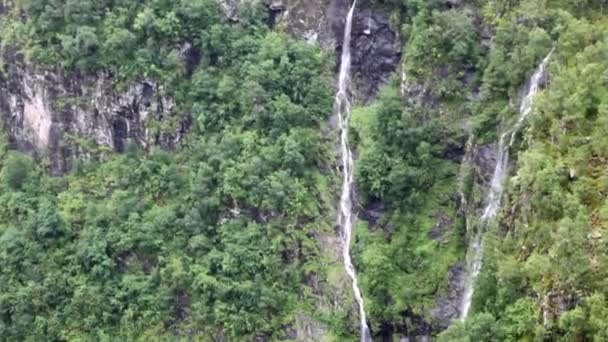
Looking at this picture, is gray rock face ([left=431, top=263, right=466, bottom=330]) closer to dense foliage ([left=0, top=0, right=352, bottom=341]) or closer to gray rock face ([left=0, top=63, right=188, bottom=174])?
dense foliage ([left=0, top=0, right=352, bottom=341])

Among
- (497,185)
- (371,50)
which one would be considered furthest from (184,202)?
(497,185)

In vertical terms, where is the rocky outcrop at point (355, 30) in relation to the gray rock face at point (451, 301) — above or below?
above

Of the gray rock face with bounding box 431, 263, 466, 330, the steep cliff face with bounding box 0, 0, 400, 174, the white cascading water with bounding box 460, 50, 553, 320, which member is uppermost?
the steep cliff face with bounding box 0, 0, 400, 174

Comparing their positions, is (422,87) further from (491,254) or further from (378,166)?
(491,254)

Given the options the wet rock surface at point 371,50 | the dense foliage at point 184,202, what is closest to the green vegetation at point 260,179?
the dense foliage at point 184,202

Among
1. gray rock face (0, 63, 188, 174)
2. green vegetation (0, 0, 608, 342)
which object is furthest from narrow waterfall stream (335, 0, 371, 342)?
gray rock face (0, 63, 188, 174)

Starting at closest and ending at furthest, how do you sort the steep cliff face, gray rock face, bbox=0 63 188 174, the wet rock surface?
the wet rock surface
the steep cliff face
gray rock face, bbox=0 63 188 174

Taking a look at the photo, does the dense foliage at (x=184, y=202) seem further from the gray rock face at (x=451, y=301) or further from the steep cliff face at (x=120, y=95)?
the gray rock face at (x=451, y=301)
